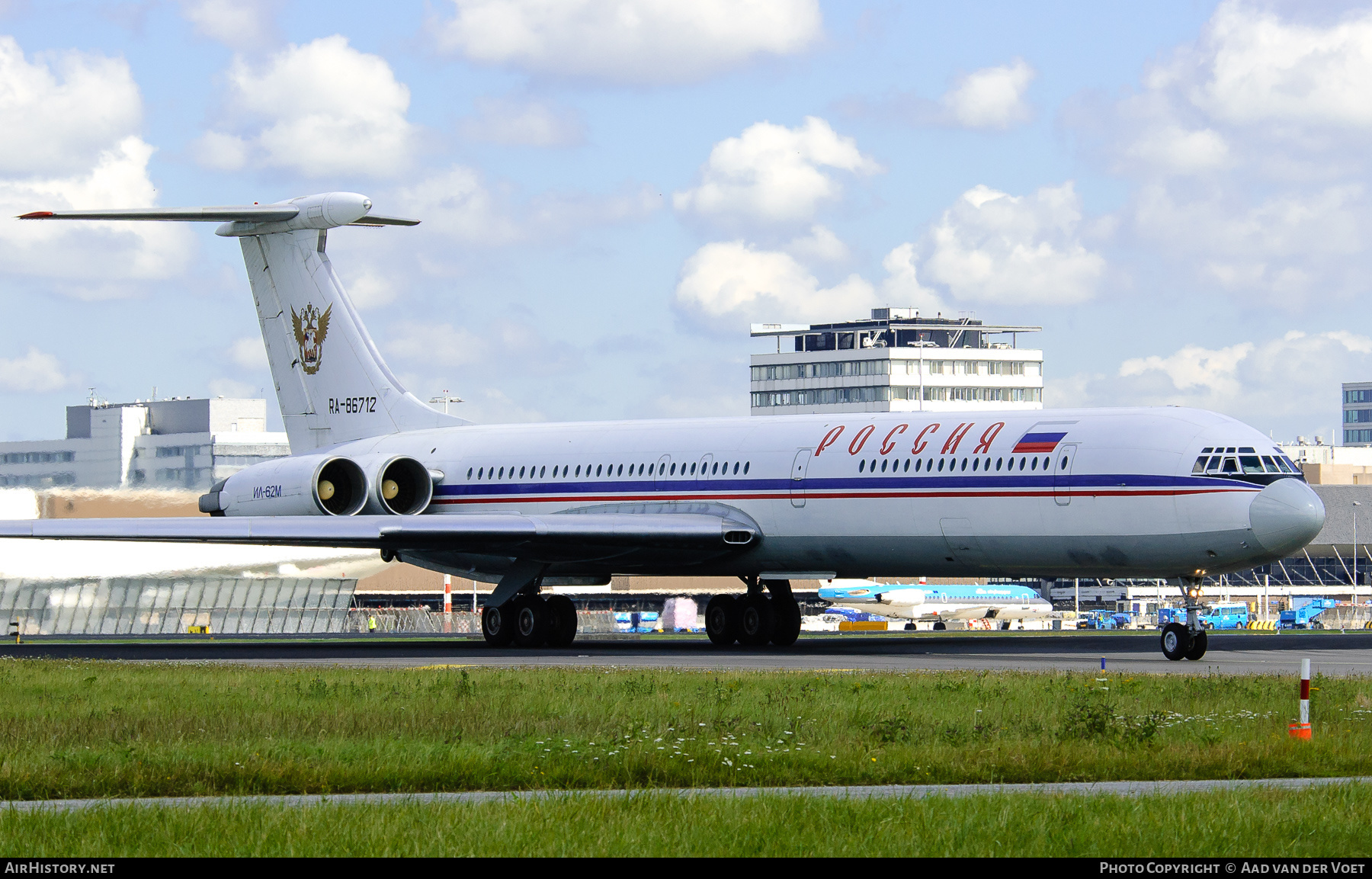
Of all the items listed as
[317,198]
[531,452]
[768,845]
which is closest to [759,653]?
[531,452]

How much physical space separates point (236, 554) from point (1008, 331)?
13070 centimetres

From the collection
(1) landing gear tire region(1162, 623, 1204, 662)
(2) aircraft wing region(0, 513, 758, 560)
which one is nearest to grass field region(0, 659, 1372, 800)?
(1) landing gear tire region(1162, 623, 1204, 662)

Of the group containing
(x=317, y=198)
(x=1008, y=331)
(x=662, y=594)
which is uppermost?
(x=1008, y=331)

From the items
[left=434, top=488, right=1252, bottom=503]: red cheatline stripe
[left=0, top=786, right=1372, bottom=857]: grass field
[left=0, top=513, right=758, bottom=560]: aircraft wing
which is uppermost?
[left=434, top=488, right=1252, bottom=503]: red cheatline stripe

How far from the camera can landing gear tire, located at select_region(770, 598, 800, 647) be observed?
1490 inches

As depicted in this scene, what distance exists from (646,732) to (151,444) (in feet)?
471

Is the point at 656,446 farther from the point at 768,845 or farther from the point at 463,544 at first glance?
the point at 768,845

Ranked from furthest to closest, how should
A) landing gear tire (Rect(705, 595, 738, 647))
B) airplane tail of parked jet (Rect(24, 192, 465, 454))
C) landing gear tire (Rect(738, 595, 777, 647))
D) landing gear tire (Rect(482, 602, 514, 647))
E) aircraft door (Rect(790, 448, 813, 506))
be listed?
airplane tail of parked jet (Rect(24, 192, 465, 454)) → landing gear tire (Rect(705, 595, 738, 647)) → landing gear tire (Rect(738, 595, 777, 647)) → landing gear tire (Rect(482, 602, 514, 647)) → aircraft door (Rect(790, 448, 813, 506))

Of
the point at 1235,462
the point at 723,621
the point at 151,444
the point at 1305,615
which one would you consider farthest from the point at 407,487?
the point at 151,444

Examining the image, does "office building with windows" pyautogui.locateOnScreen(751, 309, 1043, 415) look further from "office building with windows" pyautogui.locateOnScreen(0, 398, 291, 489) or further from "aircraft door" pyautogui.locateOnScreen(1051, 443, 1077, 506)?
"aircraft door" pyautogui.locateOnScreen(1051, 443, 1077, 506)

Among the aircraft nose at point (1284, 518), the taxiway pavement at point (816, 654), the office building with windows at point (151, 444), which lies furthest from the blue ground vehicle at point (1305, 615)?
the office building with windows at point (151, 444)

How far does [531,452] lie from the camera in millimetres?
40188

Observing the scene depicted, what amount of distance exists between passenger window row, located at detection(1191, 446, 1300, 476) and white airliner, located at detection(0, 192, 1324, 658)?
35 millimetres

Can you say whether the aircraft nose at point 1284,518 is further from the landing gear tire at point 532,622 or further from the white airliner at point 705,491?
the landing gear tire at point 532,622
